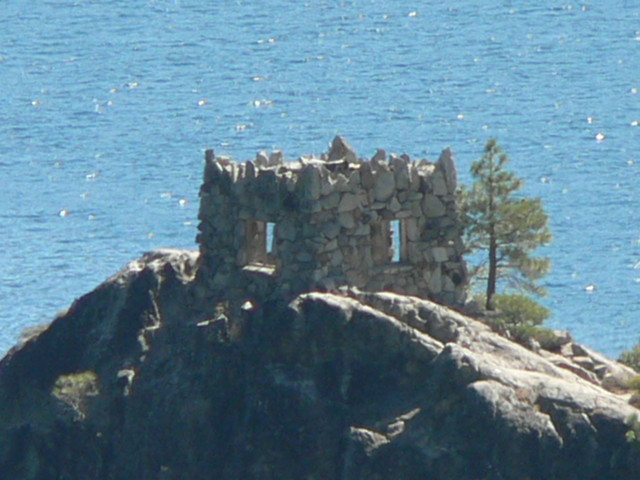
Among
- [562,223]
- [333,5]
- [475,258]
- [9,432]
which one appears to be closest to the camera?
[9,432]

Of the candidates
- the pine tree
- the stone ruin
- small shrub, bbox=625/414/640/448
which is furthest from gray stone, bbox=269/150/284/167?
small shrub, bbox=625/414/640/448

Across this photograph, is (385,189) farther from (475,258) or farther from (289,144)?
(289,144)

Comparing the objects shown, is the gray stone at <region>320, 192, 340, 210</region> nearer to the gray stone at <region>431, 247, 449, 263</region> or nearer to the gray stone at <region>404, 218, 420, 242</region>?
the gray stone at <region>404, 218, 420, 242</region>

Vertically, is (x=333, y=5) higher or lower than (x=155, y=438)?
higher

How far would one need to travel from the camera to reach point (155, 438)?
62469 millimetres

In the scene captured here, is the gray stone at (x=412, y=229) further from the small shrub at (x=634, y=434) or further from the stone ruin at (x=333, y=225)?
the small shrub at (x=634, y=434)

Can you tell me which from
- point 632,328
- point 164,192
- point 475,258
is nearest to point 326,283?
point 475,258

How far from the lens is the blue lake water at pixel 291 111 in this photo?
10262 centimetres

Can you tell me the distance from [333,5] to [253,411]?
93.6 metres

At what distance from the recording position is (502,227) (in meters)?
65.7

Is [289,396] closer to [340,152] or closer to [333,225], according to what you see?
[333,225]

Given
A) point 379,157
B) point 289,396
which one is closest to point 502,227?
point 379,157

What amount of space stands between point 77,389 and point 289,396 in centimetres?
834

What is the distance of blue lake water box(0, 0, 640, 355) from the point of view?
102625 mm
